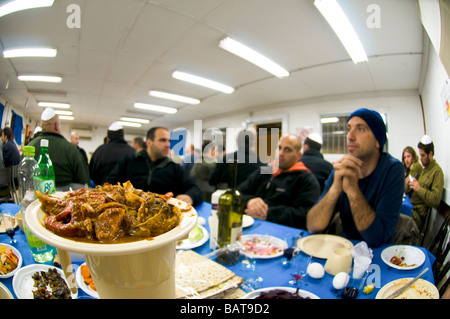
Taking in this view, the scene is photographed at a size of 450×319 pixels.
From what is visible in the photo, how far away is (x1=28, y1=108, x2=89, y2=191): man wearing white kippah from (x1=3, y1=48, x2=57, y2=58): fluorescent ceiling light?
0.14 metres

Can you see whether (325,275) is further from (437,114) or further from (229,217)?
(437,114)

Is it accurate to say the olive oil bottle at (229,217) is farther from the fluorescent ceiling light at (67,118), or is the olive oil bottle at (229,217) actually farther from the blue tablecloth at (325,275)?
the fluorescent ceiling light at (67,118)

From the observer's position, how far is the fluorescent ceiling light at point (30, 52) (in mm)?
459

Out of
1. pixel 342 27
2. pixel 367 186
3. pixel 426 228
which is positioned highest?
pixel 342 27

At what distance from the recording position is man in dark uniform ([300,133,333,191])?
219 cm

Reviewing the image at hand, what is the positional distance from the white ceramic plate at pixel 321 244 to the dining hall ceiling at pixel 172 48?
0.73m

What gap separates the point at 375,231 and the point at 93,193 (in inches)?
46.6

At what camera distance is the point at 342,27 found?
0.69 meters

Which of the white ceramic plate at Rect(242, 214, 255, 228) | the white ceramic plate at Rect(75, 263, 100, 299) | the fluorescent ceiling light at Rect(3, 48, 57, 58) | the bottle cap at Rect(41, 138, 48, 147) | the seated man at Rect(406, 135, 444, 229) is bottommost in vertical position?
the white ceramic plate at Rect(242, 214, 255, 228)

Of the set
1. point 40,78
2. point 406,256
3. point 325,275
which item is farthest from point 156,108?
point 406,256

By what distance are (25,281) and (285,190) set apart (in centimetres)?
162

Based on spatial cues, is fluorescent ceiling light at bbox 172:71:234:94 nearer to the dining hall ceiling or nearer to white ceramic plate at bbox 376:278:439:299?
the dining hall ceiling

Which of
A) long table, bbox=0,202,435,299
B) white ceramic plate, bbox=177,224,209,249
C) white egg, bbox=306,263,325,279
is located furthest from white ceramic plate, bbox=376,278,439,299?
white ceramic plate, bbox=177,224,209,249
